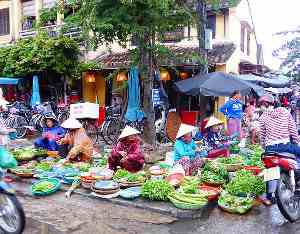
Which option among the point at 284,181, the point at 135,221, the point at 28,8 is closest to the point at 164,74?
the point at 135,221

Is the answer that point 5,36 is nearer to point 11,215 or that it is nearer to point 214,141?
point 214,141

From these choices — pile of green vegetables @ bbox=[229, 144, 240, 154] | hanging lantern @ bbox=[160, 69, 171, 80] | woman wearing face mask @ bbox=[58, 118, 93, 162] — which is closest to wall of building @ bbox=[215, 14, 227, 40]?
hanging lantern @ bbox=[160, 69, 171, 80]

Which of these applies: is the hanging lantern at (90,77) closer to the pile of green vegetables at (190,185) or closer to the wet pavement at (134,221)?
the pile of green vegetables at (190,185)

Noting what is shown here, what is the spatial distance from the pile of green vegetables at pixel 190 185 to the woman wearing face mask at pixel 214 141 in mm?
1730

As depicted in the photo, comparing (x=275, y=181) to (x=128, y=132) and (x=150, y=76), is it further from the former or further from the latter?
(x=150, y=76)

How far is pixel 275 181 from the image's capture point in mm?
5312

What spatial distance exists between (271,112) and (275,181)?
3.40 ft

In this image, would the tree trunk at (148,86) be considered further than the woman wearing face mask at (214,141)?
Yes

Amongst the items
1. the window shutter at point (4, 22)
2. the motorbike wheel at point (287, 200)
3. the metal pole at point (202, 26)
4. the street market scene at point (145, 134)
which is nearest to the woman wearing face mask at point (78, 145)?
the street market scene at point (145, 134)

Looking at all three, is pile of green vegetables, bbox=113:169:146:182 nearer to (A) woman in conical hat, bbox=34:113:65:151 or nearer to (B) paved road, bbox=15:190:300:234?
(B) paved road, bbox=15:190:300:234

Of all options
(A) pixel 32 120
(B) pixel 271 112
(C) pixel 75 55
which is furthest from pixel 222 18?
(B) pixel 271 112

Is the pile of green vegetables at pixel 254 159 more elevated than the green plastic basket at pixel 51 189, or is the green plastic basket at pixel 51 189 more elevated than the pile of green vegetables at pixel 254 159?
the pile of green vegetables at pixel 254 159

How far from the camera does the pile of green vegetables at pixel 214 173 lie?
6.77 m

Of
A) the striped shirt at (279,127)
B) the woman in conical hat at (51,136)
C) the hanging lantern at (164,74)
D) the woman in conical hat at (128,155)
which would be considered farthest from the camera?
the hanging lantern at (164,74)
